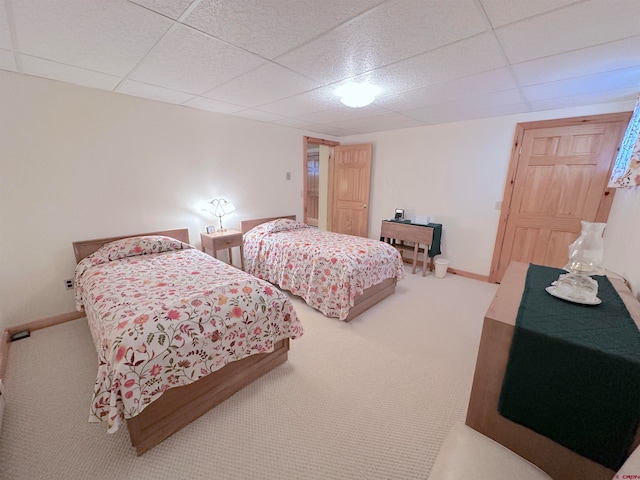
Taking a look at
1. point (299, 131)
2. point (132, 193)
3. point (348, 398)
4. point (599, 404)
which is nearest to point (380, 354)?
point (348, 398)

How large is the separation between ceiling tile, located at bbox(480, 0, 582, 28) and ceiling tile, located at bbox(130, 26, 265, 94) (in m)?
1.37

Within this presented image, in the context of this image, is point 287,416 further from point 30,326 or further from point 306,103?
point 306,103

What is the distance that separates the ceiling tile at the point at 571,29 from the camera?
48.8 inches

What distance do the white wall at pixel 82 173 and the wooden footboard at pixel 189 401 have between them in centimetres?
199

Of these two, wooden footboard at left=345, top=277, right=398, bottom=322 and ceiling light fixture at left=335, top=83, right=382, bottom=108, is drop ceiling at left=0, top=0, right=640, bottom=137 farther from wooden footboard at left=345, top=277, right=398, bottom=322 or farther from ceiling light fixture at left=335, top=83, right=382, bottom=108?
wooden footboard at left=345, top=277, right=398, bottom=322

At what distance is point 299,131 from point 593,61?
3378mm

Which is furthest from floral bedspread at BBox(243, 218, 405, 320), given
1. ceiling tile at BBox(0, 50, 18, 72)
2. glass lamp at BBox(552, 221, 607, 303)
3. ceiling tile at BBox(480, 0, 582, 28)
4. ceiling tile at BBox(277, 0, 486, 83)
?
ceiling tile at BBox(0, 50, 18, 72)

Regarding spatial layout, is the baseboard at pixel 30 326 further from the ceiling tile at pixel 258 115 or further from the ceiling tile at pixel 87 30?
the ceiling tile at pixel 258 115

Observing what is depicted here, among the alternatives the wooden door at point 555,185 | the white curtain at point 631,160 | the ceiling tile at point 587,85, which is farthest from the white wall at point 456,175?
the white curtain at point 631,160

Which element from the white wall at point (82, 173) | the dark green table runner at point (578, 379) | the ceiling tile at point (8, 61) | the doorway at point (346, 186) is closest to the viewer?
the dark green table runner at point (578, 379)

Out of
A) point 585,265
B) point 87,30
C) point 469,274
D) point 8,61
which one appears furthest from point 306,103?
point 469,274

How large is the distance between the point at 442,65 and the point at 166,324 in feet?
8.07

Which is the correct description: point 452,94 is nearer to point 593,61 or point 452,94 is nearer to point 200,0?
point 593,61

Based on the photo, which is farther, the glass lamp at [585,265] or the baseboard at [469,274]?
the baseboard at [469,274]
